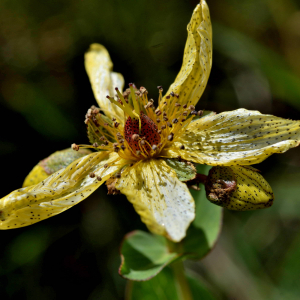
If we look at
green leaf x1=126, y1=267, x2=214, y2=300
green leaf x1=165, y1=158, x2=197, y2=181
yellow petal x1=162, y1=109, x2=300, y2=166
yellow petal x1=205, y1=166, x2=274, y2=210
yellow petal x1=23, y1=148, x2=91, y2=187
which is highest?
yellow petal x1=23, y1=148, x2=91, y2=187

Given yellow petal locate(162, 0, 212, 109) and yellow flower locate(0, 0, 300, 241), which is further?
yellow petal locate(162, 0, 212, 109)

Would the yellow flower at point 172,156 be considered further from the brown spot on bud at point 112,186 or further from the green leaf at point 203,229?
the green leaf at point 203,229

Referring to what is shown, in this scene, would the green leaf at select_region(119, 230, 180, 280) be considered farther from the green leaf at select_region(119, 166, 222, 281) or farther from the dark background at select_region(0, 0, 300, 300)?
the dark background at select_region(0, 0, 300, 300)

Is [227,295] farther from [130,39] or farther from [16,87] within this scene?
[16,87]

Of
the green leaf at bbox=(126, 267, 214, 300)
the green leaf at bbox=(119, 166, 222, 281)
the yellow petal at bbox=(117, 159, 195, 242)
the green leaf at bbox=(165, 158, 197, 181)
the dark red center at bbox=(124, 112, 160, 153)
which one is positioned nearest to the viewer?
the yellow petal at bbox=(117, 159, 195, 242)

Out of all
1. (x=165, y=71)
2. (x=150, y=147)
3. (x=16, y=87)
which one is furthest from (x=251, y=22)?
(x=16, y=87)

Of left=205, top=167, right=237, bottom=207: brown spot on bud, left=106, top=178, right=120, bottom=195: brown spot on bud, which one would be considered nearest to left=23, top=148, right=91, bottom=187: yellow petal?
left=106, top=178, right=120, bottom=195: brown spot on bud

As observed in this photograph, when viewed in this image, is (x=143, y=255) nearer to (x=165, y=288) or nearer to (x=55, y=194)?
(x=165, y=288)
